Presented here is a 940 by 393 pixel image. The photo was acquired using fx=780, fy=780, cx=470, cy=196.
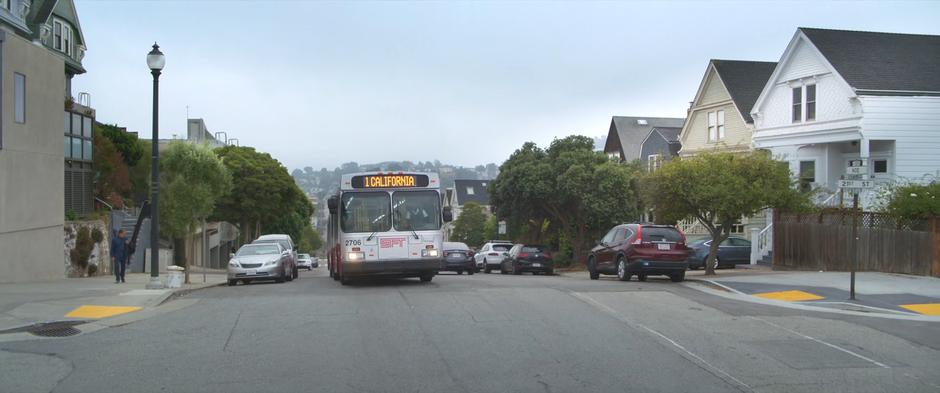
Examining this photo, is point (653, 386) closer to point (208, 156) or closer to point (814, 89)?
point (208, 156)

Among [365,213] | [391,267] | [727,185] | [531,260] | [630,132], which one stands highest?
[630,132]

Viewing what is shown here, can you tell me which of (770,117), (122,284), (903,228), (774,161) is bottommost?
(122,284)

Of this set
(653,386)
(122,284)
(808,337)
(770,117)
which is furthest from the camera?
(770,117)

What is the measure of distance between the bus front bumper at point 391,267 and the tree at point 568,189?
18280 millimetres

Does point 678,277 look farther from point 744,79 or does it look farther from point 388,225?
point 744,79

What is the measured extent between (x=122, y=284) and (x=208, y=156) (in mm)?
7038

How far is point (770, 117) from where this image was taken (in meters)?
32.5

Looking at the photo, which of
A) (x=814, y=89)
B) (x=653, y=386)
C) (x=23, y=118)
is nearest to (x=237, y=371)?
(x=653, y=386)

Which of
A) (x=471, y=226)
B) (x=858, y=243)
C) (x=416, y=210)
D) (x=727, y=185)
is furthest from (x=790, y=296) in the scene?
(x=471, y=226)

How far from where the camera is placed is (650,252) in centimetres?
2030

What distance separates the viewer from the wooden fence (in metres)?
20.1

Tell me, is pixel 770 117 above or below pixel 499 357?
above

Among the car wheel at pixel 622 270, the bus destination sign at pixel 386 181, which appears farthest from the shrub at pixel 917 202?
the bus destination sign at pixel 386 181

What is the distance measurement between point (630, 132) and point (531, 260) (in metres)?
23.5
